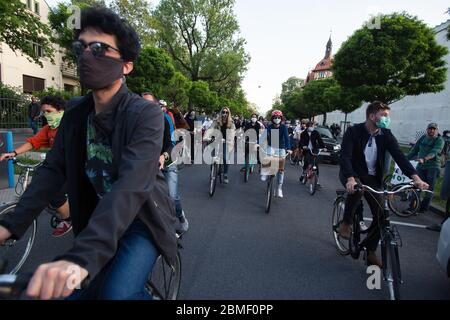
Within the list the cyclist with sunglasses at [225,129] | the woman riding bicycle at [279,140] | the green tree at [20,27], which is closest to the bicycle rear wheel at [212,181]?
the cyclist with sunglasses at [225,129]

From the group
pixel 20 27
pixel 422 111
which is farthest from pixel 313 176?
pixel 422 111

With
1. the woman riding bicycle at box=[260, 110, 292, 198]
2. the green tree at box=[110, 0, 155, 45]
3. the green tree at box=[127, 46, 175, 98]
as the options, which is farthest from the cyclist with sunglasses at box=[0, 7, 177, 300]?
the green tree at box=[110, 0, 155, 45]

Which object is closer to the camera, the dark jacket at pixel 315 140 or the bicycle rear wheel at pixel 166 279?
the bicycle rear wheel at pixel 166 279

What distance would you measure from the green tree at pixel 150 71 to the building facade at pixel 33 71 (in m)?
4.26

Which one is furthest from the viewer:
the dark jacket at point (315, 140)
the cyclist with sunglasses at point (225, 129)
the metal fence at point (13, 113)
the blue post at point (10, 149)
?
the metal fence at point (13, 113)

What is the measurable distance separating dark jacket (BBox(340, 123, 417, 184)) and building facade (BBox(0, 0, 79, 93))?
75.8ft

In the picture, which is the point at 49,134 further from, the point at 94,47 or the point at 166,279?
the point at 94,47

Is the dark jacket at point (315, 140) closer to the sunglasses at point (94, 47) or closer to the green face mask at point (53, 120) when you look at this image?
the green face mask at point (53, 120)

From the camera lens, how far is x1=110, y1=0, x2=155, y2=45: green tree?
95.0 feet

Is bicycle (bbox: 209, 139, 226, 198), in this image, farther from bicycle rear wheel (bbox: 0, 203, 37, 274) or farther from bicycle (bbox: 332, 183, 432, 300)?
bicycle rear wheel (bbox: 0, 203, 37, 274)

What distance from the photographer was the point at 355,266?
3971 mm

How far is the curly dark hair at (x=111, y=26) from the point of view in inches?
60.3

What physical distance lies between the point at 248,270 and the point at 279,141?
4408 millimetres
